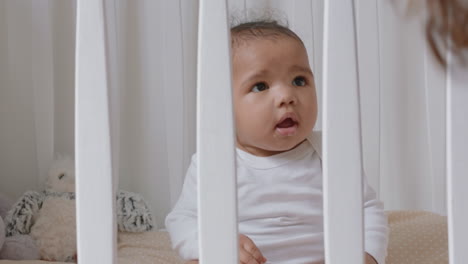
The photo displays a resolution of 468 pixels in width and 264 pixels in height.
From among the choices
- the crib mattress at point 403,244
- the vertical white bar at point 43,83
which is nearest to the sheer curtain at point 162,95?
the vertical white bar at point 43,83

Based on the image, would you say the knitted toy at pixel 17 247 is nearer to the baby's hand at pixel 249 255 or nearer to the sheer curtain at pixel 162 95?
the sheer curtain at pixel 162 95

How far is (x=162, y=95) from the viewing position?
62.6 inches

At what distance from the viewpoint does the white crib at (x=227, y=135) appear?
682 millimetres

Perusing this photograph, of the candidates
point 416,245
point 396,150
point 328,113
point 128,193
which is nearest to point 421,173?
point 396,150

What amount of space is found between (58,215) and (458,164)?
891 millimetres

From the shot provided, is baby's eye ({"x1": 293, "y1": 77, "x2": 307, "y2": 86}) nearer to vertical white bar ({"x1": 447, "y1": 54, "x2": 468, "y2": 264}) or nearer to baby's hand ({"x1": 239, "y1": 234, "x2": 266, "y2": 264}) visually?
baby's hand ({"x1": 239, "y1": 234, "x2": 266, "y2": 264})

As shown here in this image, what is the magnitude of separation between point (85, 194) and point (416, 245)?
2.37ft

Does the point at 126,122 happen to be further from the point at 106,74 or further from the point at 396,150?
the point at 106,74

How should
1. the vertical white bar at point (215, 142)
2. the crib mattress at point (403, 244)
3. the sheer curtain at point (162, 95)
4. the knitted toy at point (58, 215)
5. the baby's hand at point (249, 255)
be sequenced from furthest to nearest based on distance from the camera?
1. the sheer curtain at point (162, 95)
2. the knitted toy at point (58, 215)
3. the crib mattress at point (403, 244)
4. the baby's hand at point (249, 255)
5. the vertical white bar at point (215, 142)

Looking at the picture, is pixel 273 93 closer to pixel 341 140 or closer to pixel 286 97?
pixel 286 97

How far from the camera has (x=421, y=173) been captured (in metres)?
1.59

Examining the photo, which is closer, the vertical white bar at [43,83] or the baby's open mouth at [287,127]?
the baby's open mouth at [287,127]

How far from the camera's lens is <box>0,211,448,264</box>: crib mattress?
1.26 m

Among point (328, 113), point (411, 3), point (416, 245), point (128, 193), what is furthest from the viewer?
point (128, 193)
